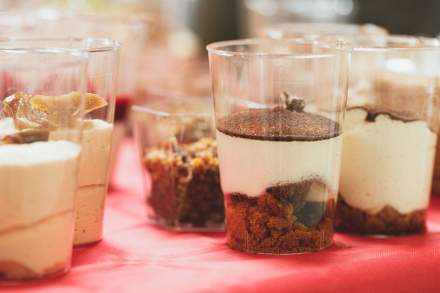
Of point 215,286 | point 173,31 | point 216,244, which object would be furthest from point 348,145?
point 173,31

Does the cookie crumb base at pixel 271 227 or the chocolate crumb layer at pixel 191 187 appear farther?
the chocolate crumb layer at pixel 191 187

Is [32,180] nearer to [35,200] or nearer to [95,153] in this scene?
[35,200]

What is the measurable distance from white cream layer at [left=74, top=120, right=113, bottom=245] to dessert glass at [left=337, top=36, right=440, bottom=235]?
32cm

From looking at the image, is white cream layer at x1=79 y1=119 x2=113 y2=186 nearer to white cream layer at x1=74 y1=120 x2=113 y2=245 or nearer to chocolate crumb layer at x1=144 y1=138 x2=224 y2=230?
white cream layer at x1=74 y1=120 x2=113 y2=245

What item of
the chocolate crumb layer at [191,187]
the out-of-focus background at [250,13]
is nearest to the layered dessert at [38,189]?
the chocolate crumb layer at [191,187]

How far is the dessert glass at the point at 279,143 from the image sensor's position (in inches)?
35.8

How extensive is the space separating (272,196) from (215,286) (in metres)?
0.16

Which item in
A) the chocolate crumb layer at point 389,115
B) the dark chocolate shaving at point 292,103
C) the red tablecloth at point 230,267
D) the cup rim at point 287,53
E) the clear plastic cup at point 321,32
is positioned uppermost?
the cup rim at point 287,53

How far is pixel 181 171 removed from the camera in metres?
1.07

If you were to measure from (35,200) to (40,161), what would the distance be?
43 mm

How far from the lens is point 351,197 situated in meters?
1.05

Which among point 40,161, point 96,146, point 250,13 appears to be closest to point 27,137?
point 40,161

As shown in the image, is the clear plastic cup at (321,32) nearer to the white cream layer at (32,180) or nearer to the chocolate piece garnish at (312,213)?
the chocolate piece garnish at (312,213)

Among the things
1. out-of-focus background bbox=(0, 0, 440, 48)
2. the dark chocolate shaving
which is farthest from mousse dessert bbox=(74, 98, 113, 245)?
out-of-focus background bbox=(0, 0, 440, 48)
